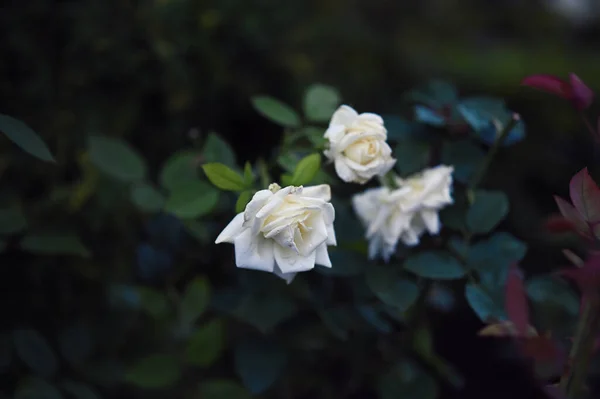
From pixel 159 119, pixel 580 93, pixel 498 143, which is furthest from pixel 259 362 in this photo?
pixel 159 119

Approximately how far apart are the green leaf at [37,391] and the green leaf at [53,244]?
226 mm

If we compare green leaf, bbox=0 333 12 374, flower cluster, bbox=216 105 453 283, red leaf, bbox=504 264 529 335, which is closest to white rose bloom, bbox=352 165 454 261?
flower cluster, bbox=216 105 453 283

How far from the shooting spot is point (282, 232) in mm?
670

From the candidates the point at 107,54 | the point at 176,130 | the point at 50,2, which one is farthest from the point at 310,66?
the point at 50,2

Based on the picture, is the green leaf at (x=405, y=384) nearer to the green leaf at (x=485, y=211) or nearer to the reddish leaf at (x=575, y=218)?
the green leaf at (x=485, y=211)

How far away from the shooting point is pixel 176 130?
1.52 m

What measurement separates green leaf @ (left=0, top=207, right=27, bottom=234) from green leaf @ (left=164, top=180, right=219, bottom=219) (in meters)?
0.27

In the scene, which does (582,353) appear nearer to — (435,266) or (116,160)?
(435,266)

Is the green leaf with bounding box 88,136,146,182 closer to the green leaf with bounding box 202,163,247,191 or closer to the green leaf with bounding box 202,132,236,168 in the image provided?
the green leaf with bounding box 202,132,236,168

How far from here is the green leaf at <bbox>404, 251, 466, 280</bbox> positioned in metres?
0.86

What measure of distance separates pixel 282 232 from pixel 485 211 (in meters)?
0.42

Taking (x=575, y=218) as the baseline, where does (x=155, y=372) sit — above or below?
below

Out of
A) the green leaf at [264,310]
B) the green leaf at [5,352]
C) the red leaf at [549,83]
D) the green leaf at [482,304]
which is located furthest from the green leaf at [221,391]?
the red leaf at [549,83]

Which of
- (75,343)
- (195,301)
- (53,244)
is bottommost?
(75,343)
